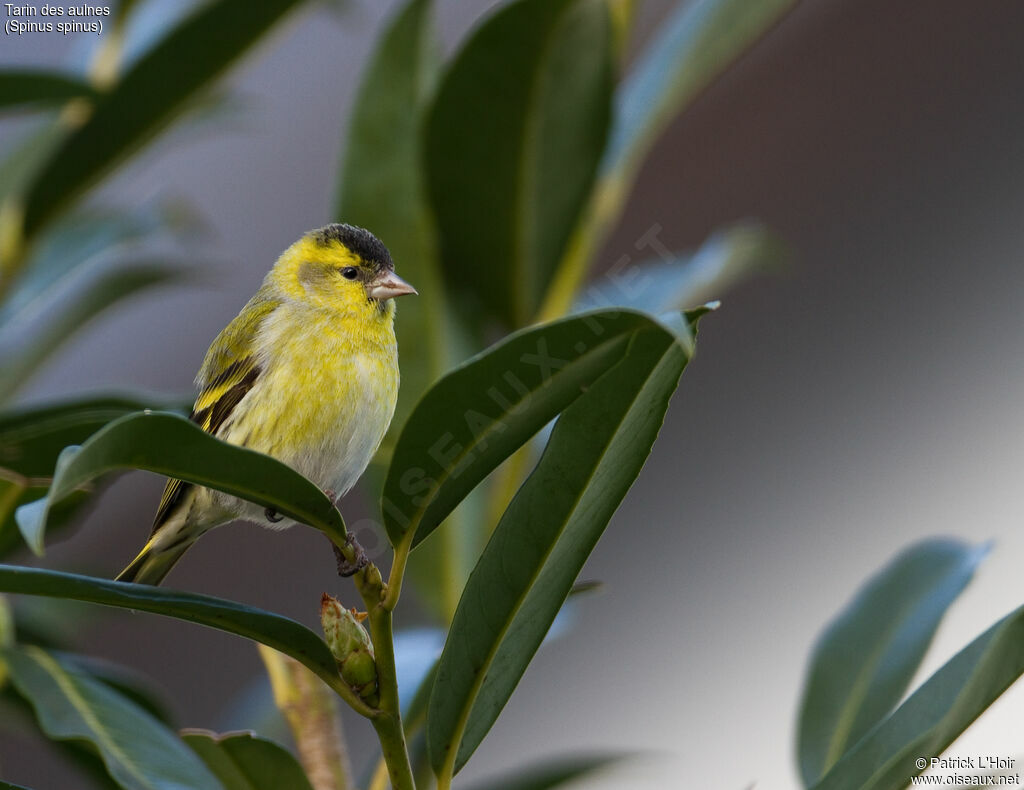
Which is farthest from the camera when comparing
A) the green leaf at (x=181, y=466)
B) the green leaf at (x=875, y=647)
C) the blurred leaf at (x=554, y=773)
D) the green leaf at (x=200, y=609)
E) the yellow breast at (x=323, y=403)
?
the blurred leaf at (x=554, y=773)

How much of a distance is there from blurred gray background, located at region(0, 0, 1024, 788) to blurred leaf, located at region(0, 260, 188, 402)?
1.47 meters

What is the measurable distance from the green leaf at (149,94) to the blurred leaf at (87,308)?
0.21 m

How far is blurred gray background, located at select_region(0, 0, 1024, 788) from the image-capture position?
3.28 metres

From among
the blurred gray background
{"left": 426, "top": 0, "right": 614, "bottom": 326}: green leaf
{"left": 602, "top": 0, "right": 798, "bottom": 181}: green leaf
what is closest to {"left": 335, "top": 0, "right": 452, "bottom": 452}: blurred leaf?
{"left": 426, "top": 0, "right": 614, "bottom": 326}: green leaf

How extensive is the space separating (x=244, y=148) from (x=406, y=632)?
2883 mm

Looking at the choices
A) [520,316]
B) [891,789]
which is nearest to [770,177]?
[520,316]

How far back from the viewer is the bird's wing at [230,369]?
1168mm

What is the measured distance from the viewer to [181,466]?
71 centimetres

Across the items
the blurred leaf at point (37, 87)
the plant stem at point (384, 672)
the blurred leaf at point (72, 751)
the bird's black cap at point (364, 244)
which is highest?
the blurred leaf at point (37, 87)

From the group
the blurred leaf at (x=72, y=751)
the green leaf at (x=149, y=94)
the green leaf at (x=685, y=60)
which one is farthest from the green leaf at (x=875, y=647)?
the green leaf at (x=149, y=94)

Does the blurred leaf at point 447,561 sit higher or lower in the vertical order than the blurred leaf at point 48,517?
lower

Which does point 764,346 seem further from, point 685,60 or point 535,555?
point 535,555

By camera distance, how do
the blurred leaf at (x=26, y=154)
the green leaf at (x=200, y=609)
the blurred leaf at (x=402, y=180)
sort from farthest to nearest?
the blurred leaf at (x=26, y=154) → the blurred leaf at (x=402, y=180) → the green leaf at (x=200, y=609)

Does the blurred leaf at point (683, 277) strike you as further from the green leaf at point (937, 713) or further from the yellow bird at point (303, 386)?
the green leaf at point (937, 713)
